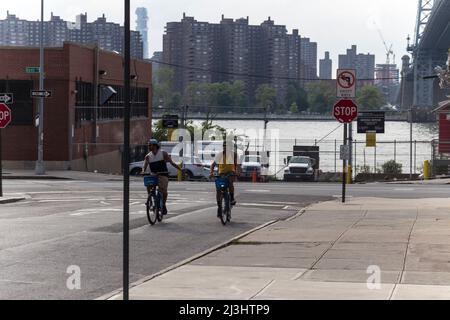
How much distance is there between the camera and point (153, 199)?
1883 cm

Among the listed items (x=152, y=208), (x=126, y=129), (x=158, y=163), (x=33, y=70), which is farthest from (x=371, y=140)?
(x=126, y=129)

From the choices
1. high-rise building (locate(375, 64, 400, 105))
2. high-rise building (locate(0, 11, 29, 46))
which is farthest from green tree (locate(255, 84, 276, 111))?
high-rise building (locate(375, 64, 400, 105))

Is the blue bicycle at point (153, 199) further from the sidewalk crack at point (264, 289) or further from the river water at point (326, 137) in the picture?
the river water at point (326, 137)

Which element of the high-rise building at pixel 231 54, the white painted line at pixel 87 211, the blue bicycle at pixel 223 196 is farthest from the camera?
the high-rise building at pixel 231 54

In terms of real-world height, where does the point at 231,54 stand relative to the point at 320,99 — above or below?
above

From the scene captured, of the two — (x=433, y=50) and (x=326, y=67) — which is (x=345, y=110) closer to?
(x=433, y=50)

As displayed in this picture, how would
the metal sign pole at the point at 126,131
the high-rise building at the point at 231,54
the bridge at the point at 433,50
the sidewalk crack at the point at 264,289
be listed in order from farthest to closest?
the high-rise building at the point at 231,54
the bridge at the point at 433,50
the sidewalk crack at the point at 264,289
the metal sign pole at the point at 126,131

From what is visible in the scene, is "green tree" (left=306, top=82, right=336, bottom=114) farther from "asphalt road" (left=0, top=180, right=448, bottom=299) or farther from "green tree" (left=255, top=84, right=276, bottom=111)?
"asphalt road" (left=0, top=180, right=448, bottom=299)

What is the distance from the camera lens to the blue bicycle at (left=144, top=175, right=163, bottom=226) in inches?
733

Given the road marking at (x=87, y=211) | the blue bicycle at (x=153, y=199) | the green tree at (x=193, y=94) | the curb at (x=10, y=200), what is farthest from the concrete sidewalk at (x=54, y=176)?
the green tree at (x=193, y=94)

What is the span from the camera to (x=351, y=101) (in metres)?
24.1

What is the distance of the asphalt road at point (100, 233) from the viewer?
37.8 feet

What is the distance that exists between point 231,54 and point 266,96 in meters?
17.1
